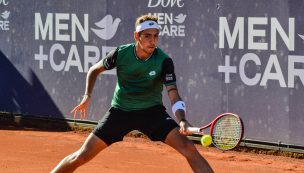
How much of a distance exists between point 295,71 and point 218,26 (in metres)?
1.26

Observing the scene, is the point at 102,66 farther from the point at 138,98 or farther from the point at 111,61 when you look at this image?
the point at 138,98

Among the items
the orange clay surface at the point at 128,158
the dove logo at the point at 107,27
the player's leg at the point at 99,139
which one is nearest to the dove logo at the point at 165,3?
the dove logo at the point at 107,27

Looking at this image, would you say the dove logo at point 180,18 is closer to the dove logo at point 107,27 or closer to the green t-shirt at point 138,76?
the dove logo at point 107,27

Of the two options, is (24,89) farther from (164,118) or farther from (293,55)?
(164,118)

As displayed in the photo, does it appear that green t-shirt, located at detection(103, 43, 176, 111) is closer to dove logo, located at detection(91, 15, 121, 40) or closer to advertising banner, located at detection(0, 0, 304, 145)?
advertising banner, located at detection(0, 0, 304, 145)

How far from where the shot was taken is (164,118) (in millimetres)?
6832

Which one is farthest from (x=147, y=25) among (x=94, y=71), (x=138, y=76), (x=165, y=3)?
(x=165, y=3)

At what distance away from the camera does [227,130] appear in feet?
23.4

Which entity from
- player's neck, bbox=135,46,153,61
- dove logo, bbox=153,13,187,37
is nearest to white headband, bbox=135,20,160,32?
player's neck, bbox=135,46,153,61

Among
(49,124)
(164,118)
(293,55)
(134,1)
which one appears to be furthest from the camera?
(49,124)

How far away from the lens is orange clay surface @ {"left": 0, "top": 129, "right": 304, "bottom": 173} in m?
9.31

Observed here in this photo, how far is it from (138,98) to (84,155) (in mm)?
681

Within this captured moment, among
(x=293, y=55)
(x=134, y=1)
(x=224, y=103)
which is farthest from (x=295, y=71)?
(x=134, y=1)

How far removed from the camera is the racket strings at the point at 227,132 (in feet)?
22.8
